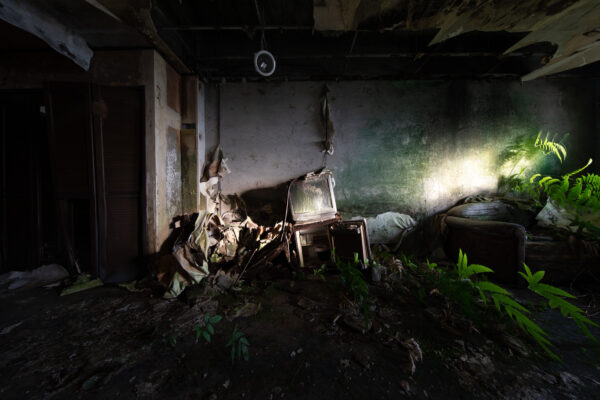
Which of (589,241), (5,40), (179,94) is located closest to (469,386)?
(589,241)

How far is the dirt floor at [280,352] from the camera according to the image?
1501mm

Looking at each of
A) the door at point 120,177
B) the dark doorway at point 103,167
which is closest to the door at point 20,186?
the dark doorway at point 103,167

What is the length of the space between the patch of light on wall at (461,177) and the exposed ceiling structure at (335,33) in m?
1.59

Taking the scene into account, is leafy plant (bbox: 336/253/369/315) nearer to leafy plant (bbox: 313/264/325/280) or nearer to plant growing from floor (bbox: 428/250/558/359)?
leafy plant (bbox: 313/264/325/280)

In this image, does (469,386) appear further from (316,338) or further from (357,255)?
(357,255)

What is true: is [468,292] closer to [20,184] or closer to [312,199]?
[312,199]

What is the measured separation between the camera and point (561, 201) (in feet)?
11.3

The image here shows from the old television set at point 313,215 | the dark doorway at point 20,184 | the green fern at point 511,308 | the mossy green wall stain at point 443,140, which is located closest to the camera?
the green fern at point 511,308

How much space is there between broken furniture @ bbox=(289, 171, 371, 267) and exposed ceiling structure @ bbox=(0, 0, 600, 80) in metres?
2.10

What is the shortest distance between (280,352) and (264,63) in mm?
3697

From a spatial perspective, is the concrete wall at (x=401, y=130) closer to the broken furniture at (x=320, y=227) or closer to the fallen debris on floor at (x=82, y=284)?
the broken furniture at (x=320, y=227)

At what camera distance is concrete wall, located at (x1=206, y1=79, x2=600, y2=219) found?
14.5 feet

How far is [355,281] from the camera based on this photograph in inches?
110

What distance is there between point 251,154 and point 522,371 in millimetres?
4527
